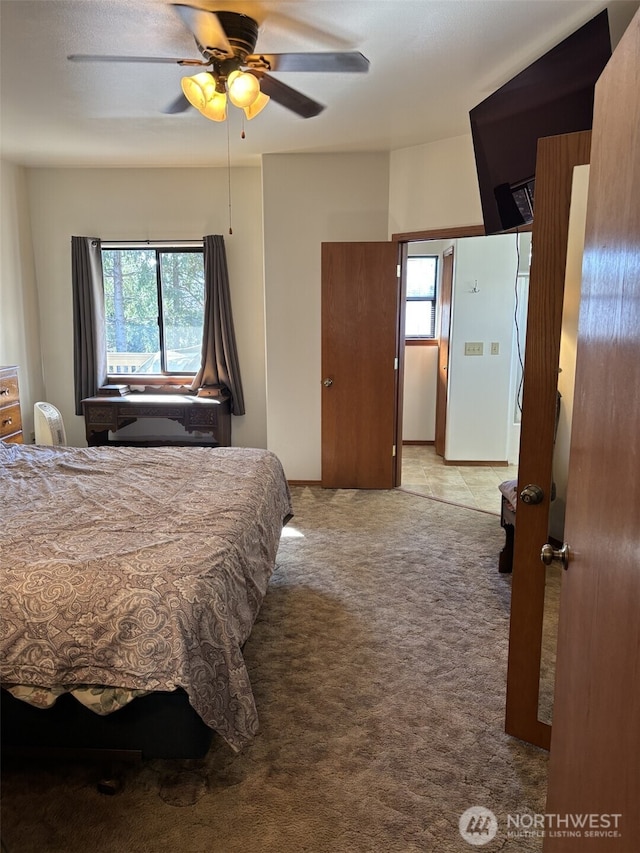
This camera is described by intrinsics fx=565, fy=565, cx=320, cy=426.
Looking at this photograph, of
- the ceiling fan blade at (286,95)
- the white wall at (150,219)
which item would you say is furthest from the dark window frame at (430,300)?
the ceiling fan blade at (286,95)

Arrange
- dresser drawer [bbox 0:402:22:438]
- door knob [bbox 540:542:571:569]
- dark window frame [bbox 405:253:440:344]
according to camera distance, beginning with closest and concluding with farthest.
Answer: door knob [bbox 540:542:571:569], dresser drawer [bbox 0:402:22:438], dark window frame [bbox 405:253:440:344]

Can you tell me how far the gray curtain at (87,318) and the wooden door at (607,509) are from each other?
15.5 feet

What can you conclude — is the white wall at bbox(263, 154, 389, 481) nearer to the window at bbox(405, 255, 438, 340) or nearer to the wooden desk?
the wooden desk

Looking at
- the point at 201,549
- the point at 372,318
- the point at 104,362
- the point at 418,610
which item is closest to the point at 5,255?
the point at 104,362

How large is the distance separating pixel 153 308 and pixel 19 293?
1139mm

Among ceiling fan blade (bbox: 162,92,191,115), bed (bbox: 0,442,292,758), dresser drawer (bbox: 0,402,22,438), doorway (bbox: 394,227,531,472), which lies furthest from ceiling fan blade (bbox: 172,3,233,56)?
doorway (bbox: 394,227,531,472)

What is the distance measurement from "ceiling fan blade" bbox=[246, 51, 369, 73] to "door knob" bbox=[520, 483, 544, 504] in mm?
1740

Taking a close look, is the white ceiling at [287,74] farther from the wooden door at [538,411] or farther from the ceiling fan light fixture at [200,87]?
the wooden door at [538,411]

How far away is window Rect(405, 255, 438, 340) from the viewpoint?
6.27 metres

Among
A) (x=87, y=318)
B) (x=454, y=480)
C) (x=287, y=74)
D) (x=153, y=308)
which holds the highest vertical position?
(x=287, y=74)

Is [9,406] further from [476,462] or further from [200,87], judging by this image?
[476,462]

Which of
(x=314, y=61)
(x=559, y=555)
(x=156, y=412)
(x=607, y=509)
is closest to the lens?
(x=607, y=509)

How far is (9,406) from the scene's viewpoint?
423cm

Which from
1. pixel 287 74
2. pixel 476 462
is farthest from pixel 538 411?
pixel 476 462
